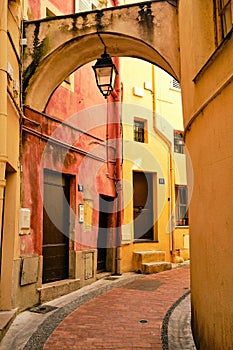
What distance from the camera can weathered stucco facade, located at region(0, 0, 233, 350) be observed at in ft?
11.3

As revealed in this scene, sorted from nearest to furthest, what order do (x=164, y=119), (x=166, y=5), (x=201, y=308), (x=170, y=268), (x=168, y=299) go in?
(x=201, y=308) < (x=166, y=5) < (x=168, y=299) < (x=170, y=268) < (x=164, y=119)

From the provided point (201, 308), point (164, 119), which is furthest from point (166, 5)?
point (164, 119)

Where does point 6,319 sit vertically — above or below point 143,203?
below

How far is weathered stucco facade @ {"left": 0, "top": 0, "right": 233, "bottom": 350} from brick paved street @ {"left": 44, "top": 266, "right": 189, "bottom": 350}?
94cm

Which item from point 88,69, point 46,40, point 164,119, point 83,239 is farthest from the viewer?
point 164,119

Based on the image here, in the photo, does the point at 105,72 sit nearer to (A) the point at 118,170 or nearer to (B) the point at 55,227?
(B) the point at 55,227

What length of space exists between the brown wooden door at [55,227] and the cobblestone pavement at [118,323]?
844mm

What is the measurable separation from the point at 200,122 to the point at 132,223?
25.4ft

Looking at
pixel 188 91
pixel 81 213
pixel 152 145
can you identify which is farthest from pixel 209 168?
pixel 152 145

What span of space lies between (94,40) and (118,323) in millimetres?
5093

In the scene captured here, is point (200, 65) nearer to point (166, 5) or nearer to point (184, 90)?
point (184, 90)

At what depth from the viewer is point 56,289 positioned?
7.36 meters

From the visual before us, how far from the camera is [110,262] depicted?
10688mm

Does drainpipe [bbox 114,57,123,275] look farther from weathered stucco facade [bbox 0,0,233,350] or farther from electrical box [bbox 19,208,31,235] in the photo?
electrical box [bbox 19,208,31,235]
